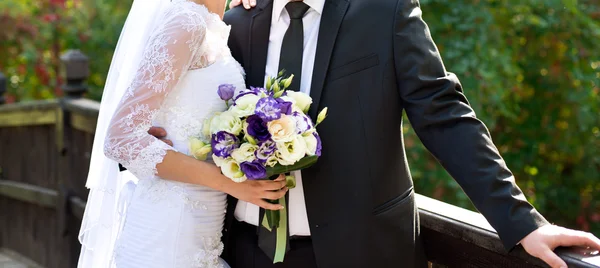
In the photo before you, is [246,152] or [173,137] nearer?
[246,152]

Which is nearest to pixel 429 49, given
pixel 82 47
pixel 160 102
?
pixel 160 102

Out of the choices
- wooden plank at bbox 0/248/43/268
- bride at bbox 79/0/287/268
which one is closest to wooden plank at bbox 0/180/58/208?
wooden plank at bbox 0/248/43/268

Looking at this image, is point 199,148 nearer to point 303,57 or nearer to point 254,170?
point 254,170

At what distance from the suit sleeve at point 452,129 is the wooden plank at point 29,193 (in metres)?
3.82

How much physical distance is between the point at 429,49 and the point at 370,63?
0.61 feet

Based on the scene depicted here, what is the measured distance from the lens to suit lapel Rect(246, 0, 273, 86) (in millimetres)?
2547

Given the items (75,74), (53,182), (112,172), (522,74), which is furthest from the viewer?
(522,74)

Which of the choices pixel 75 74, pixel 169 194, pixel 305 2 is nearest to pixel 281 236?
pixel 169 194

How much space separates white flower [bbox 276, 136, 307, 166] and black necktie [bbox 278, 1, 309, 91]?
1.04 feet

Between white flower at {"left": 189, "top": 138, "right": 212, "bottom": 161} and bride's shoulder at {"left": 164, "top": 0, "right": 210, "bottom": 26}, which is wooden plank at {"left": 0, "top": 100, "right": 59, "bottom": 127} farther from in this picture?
white flower at {"left": 189, "top": 138, "right": 212, "bottom": 161}

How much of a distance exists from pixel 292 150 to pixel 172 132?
22.0 inches

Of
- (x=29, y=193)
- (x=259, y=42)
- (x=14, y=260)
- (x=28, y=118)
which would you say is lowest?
(x=14, y=260)

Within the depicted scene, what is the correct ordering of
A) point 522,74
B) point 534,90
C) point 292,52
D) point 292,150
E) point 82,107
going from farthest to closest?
point 534,90 < point 522,74 < point 82,107 < point 292,52 < point 292,150

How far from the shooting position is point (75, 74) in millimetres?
5367
